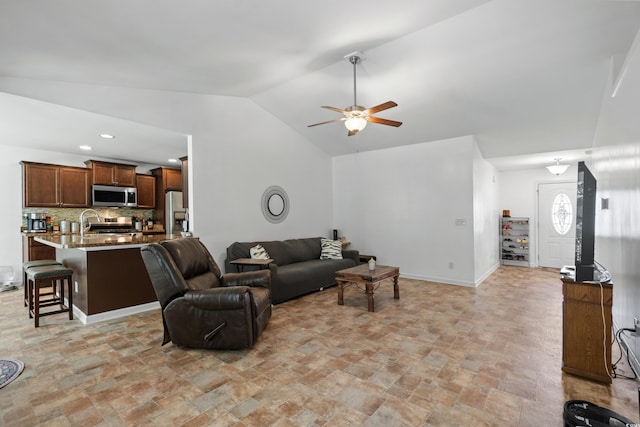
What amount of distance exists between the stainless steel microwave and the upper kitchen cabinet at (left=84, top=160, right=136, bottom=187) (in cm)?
12

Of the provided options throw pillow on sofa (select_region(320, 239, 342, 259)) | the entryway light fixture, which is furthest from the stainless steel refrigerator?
the entryway light fixture

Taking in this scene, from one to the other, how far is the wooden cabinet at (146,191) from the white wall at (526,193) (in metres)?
8.45

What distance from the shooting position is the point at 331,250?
5996mm

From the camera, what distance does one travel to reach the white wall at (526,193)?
731cm

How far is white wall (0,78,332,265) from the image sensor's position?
3.80 m

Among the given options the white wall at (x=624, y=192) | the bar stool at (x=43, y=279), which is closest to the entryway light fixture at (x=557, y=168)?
the white wall at (x=624, y=192)

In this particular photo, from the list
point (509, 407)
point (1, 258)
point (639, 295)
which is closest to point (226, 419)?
point (509, 407)

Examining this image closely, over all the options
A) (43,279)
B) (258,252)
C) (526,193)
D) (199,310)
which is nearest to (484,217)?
(526,193)

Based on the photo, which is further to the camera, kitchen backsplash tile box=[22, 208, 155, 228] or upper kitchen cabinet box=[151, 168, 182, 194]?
upper kitchen cabinet box=[151, 168, 182, 194]

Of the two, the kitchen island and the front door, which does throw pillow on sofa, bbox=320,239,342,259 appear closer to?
the kitchen island

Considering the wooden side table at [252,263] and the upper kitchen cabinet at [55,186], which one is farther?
the upper kitchen cabinet at [55,186]

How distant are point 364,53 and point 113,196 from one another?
19.1 feet

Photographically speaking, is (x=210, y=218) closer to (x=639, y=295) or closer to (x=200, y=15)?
(x=200, y=15)

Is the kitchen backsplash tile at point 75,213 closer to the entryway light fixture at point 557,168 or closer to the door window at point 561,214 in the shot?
the entryway light fixture at point 557,168
